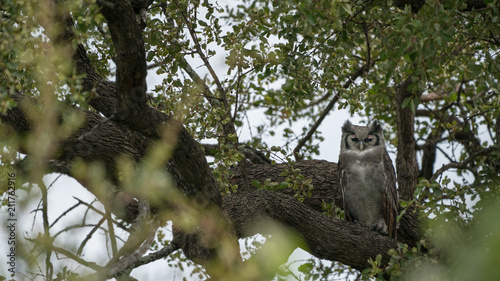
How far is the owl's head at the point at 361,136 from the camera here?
532cm

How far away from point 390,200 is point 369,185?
254 millimetres

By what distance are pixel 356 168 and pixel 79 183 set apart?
248 centimetres

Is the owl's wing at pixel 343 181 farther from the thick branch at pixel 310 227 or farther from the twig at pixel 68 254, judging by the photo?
the twig at pixel 68 254

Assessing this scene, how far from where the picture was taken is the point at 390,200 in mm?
4926

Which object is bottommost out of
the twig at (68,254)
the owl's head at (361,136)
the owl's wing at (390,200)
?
the twig at (68,254)

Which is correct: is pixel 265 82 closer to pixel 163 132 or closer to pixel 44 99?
pixel 163 132

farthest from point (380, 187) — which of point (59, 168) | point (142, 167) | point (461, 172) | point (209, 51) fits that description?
point (59, 168)

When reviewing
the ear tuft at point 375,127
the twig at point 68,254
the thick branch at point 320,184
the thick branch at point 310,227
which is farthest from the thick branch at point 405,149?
the twig at point 68,254

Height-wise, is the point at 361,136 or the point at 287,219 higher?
the point at 361,136

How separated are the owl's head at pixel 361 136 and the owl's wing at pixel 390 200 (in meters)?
0.26

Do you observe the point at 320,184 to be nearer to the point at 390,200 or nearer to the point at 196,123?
the point at 390,200

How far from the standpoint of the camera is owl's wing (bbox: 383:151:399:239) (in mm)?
4797

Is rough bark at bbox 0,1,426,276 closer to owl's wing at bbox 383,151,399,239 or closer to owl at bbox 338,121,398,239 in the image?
owl's wing at bbox 383,151,399,239

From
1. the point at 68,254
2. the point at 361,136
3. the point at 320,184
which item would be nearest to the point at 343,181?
the point at 320,184
